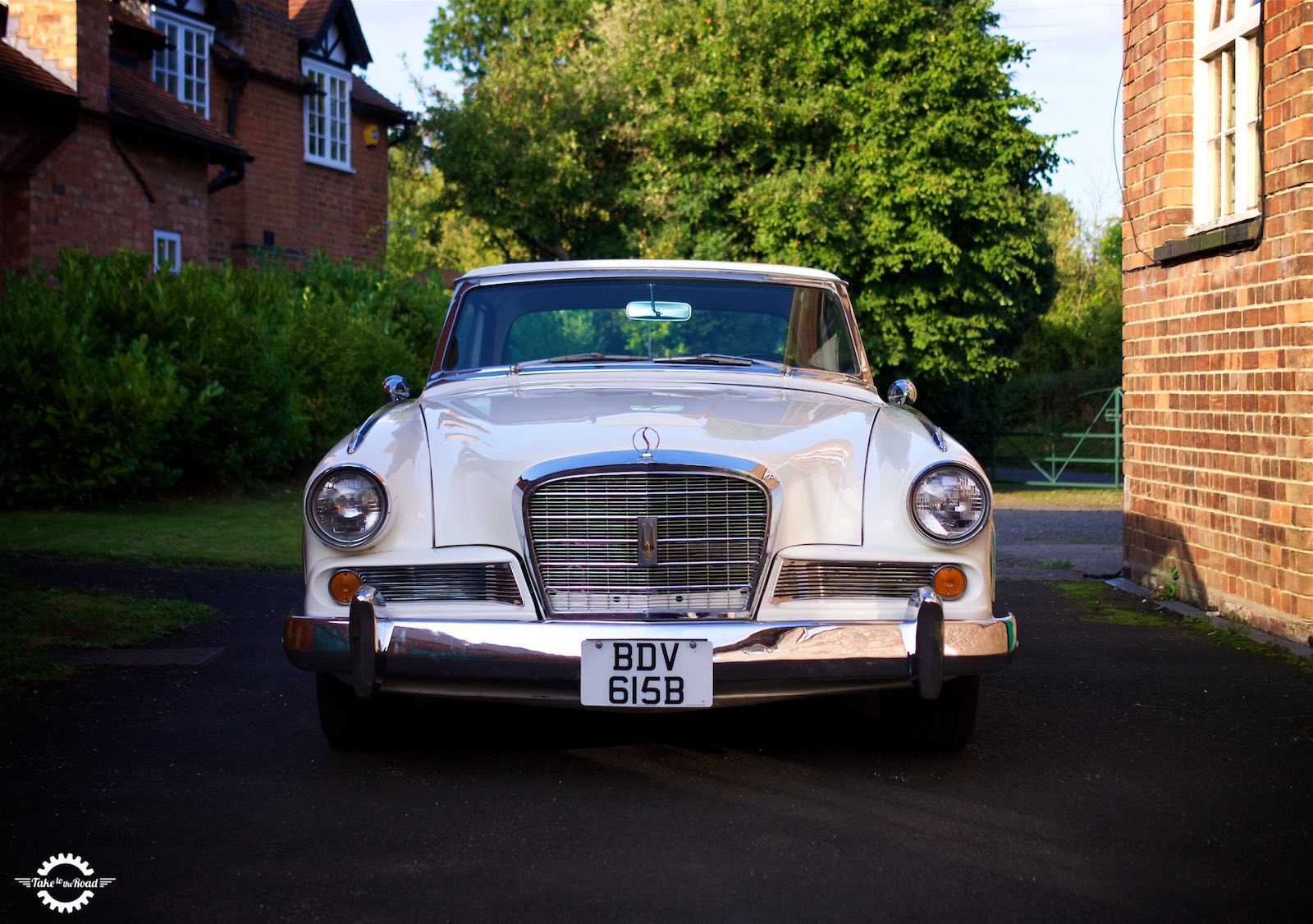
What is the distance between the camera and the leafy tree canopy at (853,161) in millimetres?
22875

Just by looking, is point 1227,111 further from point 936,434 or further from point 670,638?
point 670,638

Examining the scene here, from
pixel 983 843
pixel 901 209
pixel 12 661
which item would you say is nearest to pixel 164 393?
pixel 12 661

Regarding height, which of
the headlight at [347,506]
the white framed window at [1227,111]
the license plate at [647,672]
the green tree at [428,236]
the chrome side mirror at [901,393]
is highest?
the green tree at [428,236]

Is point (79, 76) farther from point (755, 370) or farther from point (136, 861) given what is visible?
point (136, 861)

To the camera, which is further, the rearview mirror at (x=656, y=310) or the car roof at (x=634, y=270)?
the car roof at (x=634, y=270)

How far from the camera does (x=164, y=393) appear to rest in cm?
1281

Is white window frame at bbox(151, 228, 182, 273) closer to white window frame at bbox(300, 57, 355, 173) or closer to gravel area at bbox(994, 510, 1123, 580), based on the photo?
white window frame at bbox(300, 57, 355, 173)

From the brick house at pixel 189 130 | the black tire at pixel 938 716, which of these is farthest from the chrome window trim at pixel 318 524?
the brick house at pixel 189 130

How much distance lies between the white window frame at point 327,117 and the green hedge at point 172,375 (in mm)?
9863

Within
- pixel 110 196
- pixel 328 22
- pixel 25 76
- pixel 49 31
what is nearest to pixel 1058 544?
pixel 25 76

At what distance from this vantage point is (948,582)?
175 inches

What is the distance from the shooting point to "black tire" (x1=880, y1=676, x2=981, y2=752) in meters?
4.70

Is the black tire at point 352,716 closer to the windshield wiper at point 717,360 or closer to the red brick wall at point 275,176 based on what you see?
the windshield wiper at point 717,360

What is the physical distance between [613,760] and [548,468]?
106 cm
